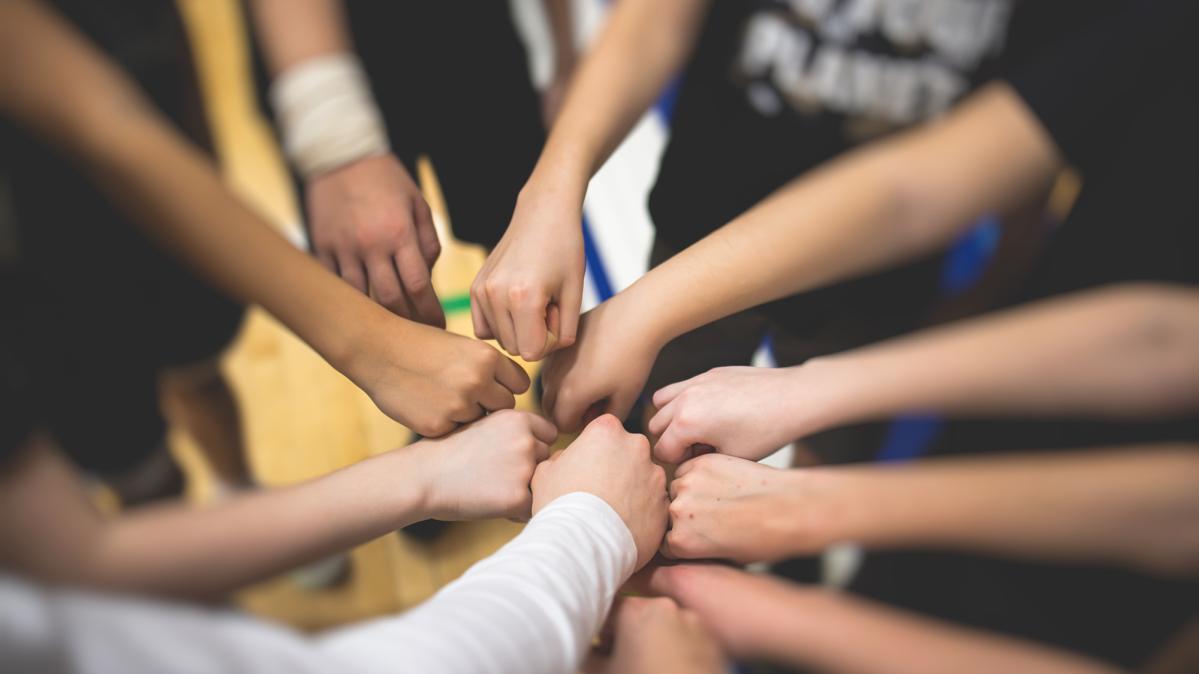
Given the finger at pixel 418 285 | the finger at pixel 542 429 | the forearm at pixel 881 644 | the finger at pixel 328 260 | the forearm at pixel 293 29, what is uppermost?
the forearm at pixel 293 29

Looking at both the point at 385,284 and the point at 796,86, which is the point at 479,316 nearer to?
the point at 385,284

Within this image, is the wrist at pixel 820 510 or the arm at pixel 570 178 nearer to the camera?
the wrist at pixel 820 510

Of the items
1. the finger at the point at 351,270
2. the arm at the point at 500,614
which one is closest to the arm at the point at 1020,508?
the arm at the point at 500,614

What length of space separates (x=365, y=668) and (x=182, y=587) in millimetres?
80

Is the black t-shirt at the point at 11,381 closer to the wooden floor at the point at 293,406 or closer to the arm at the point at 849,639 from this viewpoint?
the wooden floor at the point at 293,406

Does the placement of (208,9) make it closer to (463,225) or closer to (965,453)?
(463,225)

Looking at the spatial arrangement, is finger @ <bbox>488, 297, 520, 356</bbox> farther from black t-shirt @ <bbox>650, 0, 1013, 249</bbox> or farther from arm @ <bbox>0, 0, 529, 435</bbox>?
black t-shirt @ <bbox>650, 0, 1013, 249</bbox>

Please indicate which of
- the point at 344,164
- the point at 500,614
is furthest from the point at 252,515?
the point at 344,164

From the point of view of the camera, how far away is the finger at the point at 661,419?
47 centimetres

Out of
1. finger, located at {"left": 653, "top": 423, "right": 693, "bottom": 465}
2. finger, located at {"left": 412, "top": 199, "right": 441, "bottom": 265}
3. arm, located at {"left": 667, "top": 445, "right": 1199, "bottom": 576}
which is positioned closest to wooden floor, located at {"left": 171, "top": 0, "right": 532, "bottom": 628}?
finger, located at {"left": 412, "top": 199, "right": 441, "bottom": 265}

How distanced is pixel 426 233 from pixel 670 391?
8.4 inches

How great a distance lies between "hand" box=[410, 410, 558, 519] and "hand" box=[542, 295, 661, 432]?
44 mm

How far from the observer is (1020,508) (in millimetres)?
302

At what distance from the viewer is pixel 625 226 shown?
0.54 meters
